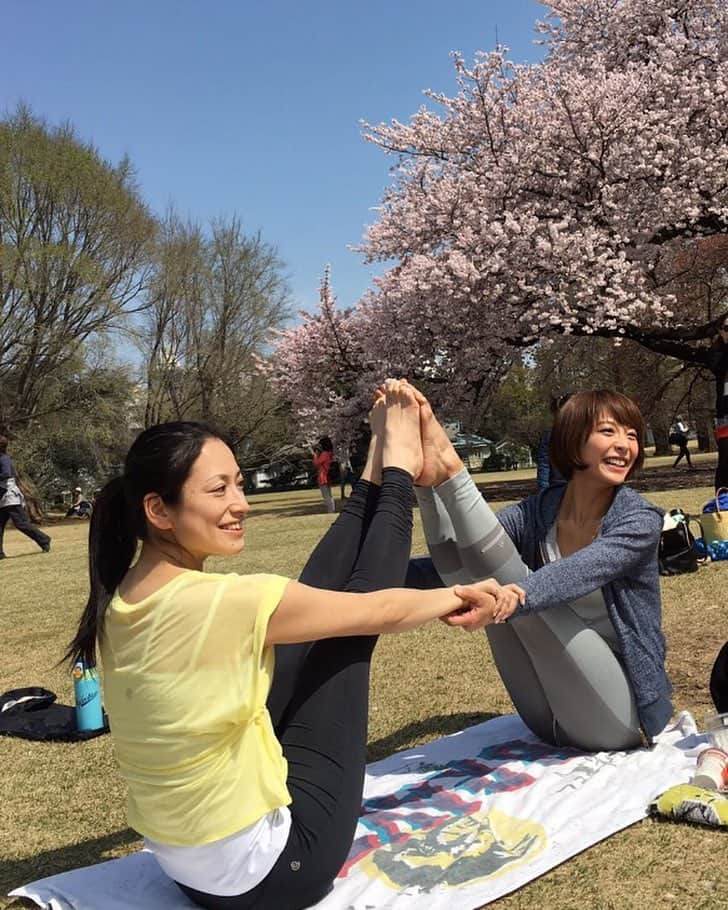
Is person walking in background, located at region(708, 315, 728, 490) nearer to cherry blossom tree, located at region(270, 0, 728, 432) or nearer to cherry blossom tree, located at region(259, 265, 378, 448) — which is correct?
cherry blossom tree, located at region(270, 0, 728, 432)

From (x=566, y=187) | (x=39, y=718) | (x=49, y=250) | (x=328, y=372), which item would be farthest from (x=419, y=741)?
(x=49, y=250)

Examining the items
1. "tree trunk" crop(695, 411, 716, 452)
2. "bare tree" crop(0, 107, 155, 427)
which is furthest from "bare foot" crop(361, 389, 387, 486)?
"tree trunk" crop(695, 411, 716, 452)

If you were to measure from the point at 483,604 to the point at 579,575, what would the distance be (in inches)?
16.0

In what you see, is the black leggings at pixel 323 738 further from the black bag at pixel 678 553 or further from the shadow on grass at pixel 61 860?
the black bag at pixel 678 553

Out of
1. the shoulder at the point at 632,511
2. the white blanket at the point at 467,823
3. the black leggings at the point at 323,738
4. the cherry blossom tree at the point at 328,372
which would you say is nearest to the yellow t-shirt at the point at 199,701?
the black leggings at the point at 323,738

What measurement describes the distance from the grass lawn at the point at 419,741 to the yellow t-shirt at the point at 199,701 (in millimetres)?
800

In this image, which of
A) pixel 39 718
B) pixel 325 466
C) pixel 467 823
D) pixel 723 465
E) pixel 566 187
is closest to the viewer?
pixel 467 823

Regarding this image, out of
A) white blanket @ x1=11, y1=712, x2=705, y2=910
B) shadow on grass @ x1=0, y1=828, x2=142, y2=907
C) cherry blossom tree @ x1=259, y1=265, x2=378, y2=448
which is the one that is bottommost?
shadow on grass @ x1=0, y1=828, x2=142, y2=907

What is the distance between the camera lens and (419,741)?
144 inches

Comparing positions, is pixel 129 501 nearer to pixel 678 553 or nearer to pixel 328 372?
pixel 678 553

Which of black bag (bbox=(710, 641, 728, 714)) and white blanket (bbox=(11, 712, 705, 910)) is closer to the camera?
white blanket (bbox=(11, 712, 705, 910))

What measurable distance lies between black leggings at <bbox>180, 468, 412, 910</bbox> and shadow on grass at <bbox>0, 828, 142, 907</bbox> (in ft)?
2.49

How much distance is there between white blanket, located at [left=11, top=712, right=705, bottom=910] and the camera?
230 cm

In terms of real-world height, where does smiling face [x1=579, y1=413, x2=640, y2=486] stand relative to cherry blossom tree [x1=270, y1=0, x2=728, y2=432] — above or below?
below
